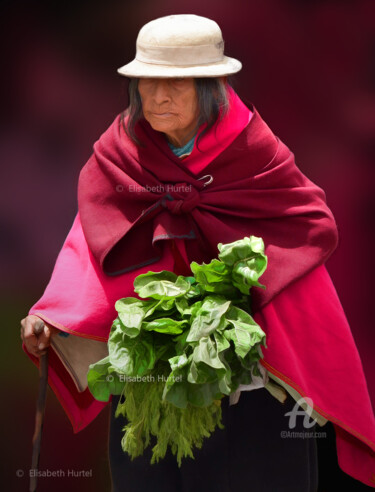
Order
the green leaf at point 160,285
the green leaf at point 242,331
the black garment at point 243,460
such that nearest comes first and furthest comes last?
the green leaf at point 242,331 < the green leaf at point 160,285 < the black garment at point 243,460

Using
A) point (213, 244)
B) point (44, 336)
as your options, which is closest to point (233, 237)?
point (213, 244)

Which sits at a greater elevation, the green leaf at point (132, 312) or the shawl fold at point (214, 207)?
the shawl fold at point (214, 207)

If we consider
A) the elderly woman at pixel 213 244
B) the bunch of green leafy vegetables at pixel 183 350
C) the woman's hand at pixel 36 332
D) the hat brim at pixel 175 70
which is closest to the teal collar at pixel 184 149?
the elderly woman at pixel 213 244

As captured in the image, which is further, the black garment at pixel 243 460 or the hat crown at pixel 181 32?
the black garment at pixel 243 460

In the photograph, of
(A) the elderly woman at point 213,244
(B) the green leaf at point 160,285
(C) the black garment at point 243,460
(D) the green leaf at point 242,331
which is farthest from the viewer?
(C) the black garment at point 243,460

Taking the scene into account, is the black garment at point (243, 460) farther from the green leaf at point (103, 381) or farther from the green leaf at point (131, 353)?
the green leaf at point (131, 353)

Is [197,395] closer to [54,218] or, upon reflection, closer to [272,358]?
[272,358]

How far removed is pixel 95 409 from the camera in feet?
13.5

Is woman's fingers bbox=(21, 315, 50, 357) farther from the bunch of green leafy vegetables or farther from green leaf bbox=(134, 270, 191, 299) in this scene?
green leaf bbox=(134, 270, 191, 299)

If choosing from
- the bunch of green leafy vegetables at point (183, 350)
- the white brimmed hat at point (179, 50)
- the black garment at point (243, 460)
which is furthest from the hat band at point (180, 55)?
the black garment at point (243, 460)

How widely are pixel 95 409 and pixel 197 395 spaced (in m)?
0.68

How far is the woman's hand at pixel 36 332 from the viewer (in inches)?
148

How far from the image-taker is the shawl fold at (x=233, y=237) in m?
3.72

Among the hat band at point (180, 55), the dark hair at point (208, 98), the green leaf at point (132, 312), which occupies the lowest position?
the green leaf at point (132, 312)
